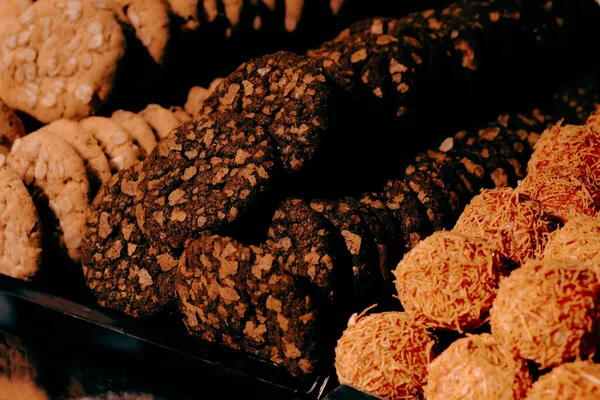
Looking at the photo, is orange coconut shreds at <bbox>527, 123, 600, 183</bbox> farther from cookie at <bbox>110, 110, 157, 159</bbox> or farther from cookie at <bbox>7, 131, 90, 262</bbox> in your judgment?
cookie at <bbox>7, 131, 90, 262</bbox>

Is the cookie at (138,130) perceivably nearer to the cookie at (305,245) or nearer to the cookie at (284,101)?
the cookie at (284,101)

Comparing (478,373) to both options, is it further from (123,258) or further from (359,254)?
(123,258)

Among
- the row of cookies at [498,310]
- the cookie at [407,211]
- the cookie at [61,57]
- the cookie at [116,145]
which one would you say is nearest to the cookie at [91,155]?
the cookie at [116,145]

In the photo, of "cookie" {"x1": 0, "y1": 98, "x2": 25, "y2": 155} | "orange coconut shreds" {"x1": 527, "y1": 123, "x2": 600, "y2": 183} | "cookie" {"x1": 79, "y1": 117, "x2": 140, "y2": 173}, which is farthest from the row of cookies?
"cookie" {"x1": 0, "y1": 98, "x2": 25, "y2": 155}

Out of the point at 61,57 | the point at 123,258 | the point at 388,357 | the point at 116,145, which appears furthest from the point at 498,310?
the point at 61,57

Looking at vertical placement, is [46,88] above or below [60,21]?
below

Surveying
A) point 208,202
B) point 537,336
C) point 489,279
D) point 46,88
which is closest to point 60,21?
point 46,88

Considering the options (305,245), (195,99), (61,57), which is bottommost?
(305,245)

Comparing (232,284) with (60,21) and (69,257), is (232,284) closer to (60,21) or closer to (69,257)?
(69,257)
